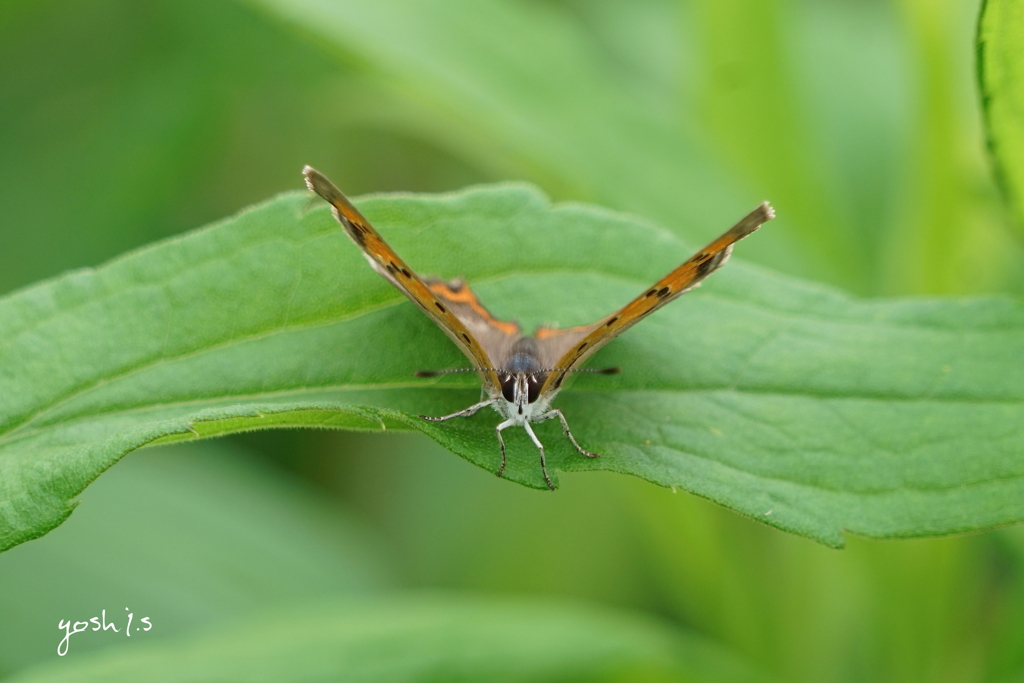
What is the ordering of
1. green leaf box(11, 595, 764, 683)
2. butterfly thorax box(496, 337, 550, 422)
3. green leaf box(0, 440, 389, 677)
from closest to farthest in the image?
butterfly thorax box(496, 337, 550, 422)
green leaf box(11, 595, 764, 683)
green leaf box(0, 440, 389, 677)

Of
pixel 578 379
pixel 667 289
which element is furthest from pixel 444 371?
pixel 667 289

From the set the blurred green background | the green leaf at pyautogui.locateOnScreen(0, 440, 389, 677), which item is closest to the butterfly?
the blurred green background

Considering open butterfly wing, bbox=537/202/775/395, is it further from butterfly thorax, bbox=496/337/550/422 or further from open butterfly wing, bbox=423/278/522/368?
open butterfly wing, bbox=423/278/522/368

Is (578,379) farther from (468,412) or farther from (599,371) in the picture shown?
(468,412)

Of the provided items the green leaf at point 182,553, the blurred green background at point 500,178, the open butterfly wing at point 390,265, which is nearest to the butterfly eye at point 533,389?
the open butterfly wing at point 390,265

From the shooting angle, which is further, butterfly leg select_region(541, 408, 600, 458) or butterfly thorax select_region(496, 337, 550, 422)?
butterfly thorax select_region(496, 337, 550, 422)

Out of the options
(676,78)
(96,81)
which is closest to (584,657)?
(676,78)

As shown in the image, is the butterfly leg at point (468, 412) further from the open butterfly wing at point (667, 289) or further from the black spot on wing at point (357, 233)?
the black spot on wing at point (357, 233)


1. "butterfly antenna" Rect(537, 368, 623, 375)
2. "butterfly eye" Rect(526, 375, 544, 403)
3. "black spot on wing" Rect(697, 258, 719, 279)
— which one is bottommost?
"butterfly eye" Rect(526, 375, 544, 403)
